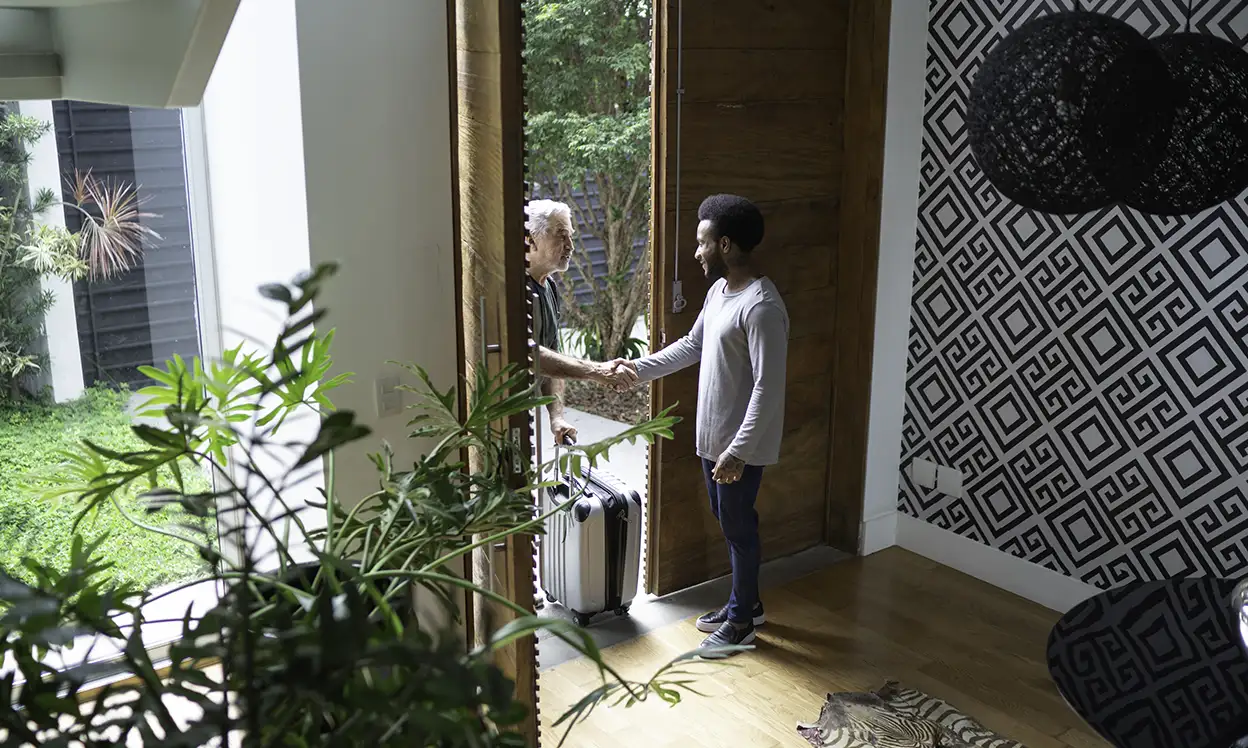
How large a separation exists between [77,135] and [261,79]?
575 mm

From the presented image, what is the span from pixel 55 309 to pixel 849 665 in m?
2.58

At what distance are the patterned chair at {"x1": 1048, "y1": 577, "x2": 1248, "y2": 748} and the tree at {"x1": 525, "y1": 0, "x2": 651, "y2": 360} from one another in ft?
12.5

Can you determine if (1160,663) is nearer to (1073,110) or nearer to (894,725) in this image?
(894,725)

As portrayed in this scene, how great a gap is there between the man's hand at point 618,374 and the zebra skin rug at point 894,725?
3.73 ft

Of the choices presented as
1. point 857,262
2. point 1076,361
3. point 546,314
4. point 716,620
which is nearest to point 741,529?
point 716,620

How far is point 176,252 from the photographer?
330 cm

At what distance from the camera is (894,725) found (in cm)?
324

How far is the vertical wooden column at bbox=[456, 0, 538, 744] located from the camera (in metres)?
2.47

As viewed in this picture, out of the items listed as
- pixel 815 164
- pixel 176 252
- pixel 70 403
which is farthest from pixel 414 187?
pixel 815 164

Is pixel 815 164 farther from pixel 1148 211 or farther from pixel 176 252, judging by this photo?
pixel 176 252

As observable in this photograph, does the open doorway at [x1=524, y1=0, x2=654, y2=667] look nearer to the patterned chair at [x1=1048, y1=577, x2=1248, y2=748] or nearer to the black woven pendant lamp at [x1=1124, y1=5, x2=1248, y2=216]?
the patterned chair at [x1=1048, y1=577, x2=1248, y2=748]

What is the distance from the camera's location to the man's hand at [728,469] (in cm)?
350

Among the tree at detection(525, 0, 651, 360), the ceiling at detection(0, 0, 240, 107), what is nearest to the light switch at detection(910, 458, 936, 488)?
the tree at detection(525, 0, 651, 360)

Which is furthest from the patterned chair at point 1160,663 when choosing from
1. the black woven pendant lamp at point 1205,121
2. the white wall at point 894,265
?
the white wall at point 894,265
